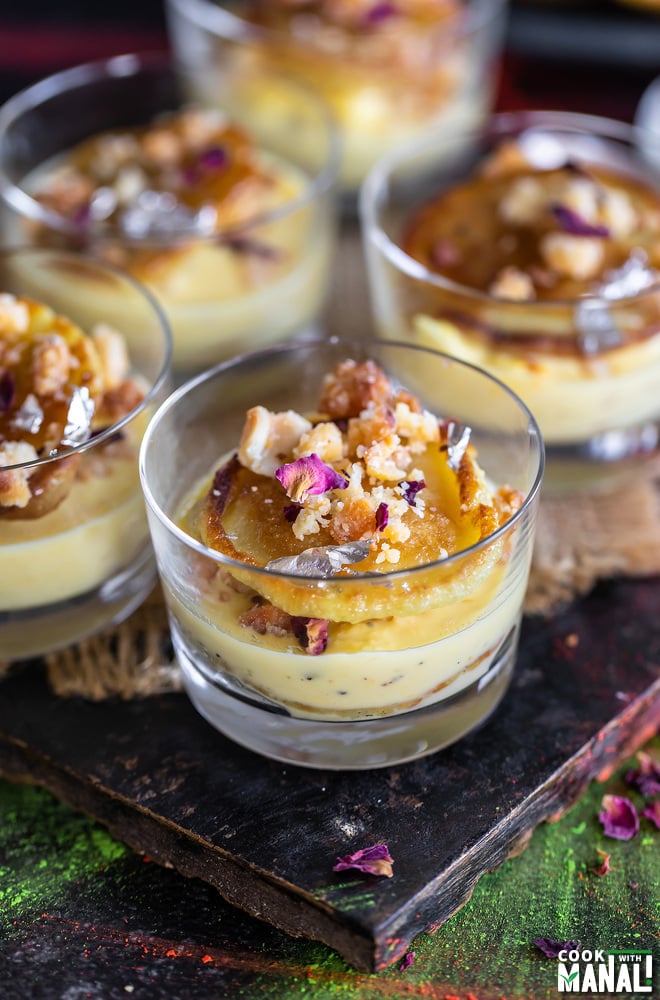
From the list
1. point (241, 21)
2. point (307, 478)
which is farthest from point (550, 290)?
point (241, 21)

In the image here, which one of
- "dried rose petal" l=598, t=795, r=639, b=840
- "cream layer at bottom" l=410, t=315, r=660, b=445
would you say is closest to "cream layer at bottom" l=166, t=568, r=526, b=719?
"dried rose petal" l=598, t=795, r=639, b=840

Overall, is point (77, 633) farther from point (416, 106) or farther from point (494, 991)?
point (416, 106)

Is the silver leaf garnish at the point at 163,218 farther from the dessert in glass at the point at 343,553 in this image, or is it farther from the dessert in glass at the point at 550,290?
the dessert in glass at the point at 343,553

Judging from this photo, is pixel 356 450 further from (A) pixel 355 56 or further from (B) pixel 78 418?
(A) pixel 355 56

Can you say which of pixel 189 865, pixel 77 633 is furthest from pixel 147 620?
pixel 189 865

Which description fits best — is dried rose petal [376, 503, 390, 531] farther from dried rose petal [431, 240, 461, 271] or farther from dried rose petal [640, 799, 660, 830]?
dried rose petal [431, 240, 461, 271]

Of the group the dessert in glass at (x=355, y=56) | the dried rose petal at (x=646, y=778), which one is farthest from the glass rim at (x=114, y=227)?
the dried rose petal at (x=646, y=778)
